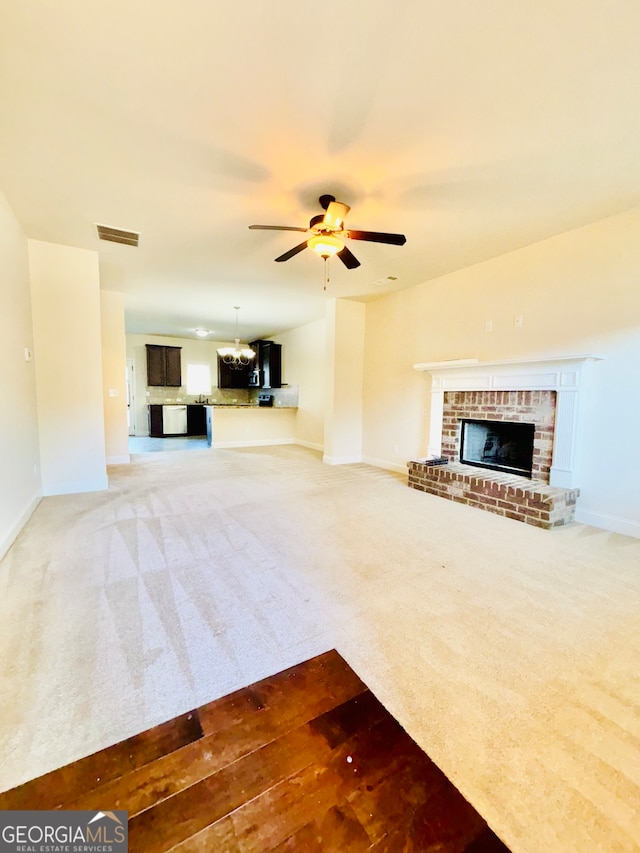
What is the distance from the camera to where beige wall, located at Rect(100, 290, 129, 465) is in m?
5.52

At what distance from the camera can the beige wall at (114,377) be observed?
5520mm

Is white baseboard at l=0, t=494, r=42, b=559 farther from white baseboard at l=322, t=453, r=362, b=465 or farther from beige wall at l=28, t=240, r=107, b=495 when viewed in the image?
white baseboard at l=322, t=453, r=362, b=465

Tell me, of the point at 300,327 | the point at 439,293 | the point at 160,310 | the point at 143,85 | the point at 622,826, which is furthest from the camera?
the point at 300,327

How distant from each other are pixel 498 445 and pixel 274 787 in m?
3.98

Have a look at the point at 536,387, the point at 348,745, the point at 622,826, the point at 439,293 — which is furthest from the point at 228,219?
the point at 622,826

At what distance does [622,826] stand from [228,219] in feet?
13.3

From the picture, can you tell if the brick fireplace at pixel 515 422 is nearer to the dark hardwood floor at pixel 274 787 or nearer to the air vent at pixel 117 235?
the dark hardwood floor at pixel 274 787

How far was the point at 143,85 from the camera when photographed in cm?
180

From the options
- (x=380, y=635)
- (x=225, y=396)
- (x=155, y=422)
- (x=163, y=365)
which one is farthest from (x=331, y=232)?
(x=225, y=396)

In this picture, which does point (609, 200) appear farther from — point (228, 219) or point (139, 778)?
point (139, 778)

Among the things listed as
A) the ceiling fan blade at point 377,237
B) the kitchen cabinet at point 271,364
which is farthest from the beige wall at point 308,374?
the ceiling fan blade at point 377,237

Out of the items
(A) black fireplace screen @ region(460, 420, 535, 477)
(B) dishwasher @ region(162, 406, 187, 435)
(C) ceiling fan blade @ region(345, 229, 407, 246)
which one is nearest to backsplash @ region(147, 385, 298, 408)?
(B) dishwasher @ region(162, 406, 187, 435)

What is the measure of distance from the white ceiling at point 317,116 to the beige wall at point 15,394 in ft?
1.32

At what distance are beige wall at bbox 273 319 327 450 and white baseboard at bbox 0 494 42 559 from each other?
487 centimetres
